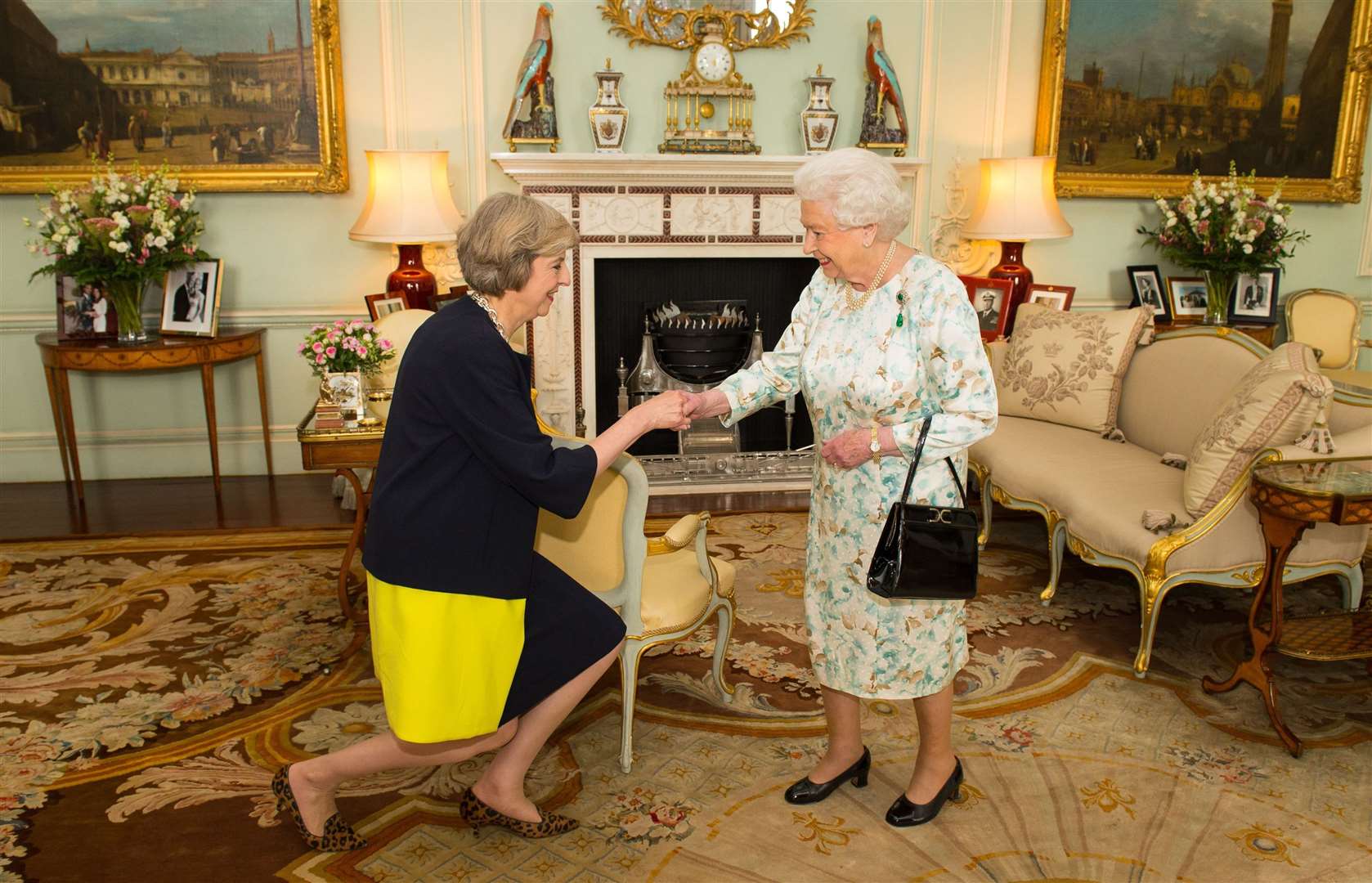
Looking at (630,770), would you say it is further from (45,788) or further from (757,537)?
(757,537)

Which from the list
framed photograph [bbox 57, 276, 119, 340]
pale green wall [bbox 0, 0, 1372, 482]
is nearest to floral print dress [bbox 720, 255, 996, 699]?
pale green wall [bbox 0, 0, 1372, 482]

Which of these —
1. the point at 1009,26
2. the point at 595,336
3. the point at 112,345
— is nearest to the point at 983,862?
the point at 595,336

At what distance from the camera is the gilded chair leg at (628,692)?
2809mm

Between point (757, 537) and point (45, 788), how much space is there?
290 centimetres

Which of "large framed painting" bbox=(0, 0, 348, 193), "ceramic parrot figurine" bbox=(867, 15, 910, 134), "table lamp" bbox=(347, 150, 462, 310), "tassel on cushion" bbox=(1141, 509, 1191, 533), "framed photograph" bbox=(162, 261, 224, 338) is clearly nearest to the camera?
"tassel on cushion" bbox=(1141, 509, 1191, 533)

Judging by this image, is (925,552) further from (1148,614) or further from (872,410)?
(1148,614)

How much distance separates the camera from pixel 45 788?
278cm

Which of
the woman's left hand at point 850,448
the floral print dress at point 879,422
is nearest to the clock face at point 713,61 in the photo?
the floral print dress at point 879,422

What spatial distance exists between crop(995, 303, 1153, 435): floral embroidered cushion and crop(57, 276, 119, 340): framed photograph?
4.38 metres

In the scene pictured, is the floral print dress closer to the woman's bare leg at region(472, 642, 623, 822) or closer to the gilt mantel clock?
the woman's bare leg at region(472, 642, 623, 822)

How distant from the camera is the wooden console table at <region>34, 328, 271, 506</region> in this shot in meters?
4.95

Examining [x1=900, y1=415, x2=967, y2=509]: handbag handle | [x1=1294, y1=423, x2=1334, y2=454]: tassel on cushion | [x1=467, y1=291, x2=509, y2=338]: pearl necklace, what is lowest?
[x1=1294, y1=423, x2=1334, y2=454]: tassel on cushion

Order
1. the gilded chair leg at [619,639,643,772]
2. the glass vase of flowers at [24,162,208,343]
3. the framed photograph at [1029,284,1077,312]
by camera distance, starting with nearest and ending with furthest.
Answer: the gilded chair leg at [619,639,643,772]
the glass vase of flowers at [24,162,208,343]
the framed photograph at [1029,284,1077,312]

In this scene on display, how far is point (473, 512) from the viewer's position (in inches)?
86.0
